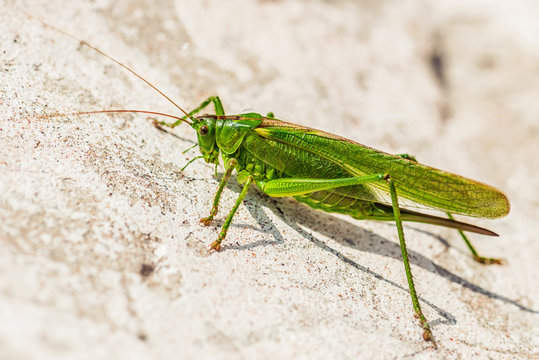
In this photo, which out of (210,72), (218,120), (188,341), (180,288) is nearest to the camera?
(188,341)

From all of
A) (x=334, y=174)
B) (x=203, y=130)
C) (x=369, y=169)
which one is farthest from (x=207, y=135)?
(x=369, y=169)

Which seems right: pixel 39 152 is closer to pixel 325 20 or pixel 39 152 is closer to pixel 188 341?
pixel 188 341

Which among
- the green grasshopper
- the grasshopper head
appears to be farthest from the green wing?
the grasshopper head

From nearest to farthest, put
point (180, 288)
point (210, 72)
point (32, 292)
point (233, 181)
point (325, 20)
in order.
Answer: point (32, 292)
point (180, 288)
point (233, 181)
point (210, 72)
point (325, 20)

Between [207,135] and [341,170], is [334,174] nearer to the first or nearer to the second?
[341,170]

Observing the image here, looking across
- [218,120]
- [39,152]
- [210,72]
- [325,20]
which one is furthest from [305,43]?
[39,152]

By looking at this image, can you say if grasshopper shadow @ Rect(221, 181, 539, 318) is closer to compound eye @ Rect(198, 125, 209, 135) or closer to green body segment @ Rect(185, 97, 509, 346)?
green body segment @ Rect(185, 97, 509, 346)

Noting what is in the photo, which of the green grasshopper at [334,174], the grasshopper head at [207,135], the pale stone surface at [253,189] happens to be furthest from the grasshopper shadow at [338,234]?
the grasshopper head at [207,135]
